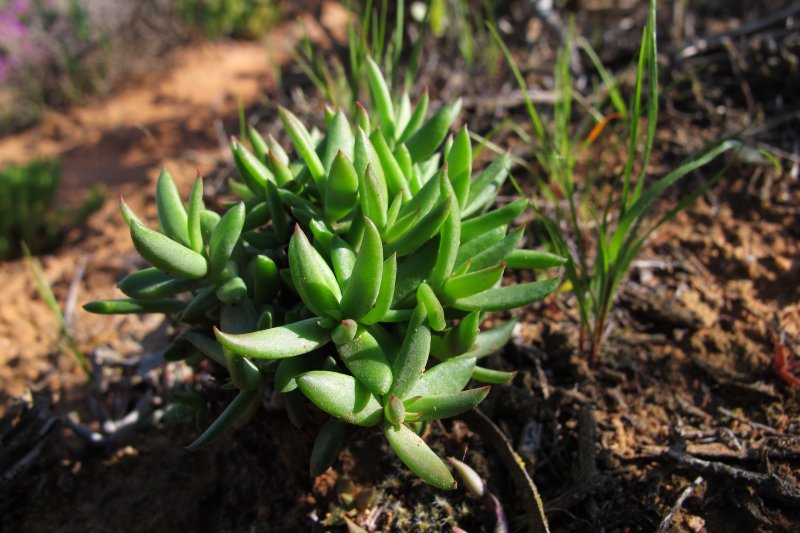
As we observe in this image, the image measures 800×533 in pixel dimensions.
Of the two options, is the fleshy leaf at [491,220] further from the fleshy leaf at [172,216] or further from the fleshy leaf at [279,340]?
the fleshy leaf at [172,216]

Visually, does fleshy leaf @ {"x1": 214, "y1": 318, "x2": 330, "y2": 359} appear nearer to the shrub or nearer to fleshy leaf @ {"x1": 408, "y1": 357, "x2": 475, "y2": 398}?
fleshy leaf @ {"x1": 408, "y1": 357, "x2": 475, "y2": 398}

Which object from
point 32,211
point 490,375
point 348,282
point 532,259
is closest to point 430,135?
point 532,259

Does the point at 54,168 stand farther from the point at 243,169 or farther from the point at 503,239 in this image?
the point at 503,239

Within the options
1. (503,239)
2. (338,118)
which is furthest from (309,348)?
(338,118)

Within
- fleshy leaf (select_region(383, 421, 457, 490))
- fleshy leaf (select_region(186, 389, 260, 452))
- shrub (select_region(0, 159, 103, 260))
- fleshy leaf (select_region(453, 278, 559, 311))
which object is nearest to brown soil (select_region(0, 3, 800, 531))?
fleshy leaf (select_region(186, 389, 260, 452))

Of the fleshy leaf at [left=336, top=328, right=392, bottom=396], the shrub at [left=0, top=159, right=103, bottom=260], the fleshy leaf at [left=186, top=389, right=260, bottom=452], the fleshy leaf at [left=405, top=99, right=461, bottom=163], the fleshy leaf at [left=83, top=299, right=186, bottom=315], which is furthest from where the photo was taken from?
the shrub at [left=0, top=159, right=103, bottom=260]

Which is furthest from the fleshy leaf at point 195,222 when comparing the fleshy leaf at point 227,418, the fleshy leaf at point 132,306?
the fleshy leaf at point 227,418

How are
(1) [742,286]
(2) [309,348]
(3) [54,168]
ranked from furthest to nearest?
1. (3) [54,168]
2. (1) [742,286]
3. (2) [309,348]
